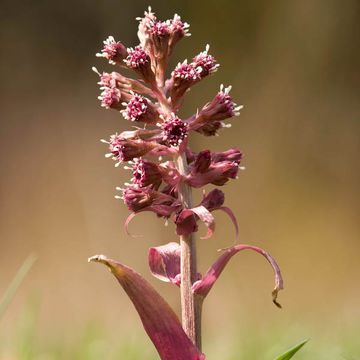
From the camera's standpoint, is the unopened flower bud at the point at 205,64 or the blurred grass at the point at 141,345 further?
the blurred grass at the point at 141,345

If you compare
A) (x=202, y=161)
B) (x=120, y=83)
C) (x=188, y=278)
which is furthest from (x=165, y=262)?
(x=120, y=83)

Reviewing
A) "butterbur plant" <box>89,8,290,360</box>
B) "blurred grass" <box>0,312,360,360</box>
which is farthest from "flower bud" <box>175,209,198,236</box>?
"blurred grass" <box>0,312,360,360</box>

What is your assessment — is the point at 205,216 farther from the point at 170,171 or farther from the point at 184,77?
the point at 184,77

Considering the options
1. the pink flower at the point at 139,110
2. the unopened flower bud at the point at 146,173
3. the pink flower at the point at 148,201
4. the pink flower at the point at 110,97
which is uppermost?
the pink flower at the point at 110,97

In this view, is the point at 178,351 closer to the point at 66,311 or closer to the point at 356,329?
the point at 356,329

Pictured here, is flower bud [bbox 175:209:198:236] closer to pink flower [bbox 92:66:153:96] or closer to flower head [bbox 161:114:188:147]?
flower head [bbox 161:114:188:147]

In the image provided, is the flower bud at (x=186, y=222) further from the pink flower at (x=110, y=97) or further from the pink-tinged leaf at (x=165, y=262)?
the pink flower at (x=110, y=97)

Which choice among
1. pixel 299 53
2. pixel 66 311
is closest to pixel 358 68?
pixel 299 53

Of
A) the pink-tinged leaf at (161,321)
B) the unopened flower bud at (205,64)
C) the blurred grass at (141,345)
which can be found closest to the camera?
the pink-tinged leaf at (161,321)

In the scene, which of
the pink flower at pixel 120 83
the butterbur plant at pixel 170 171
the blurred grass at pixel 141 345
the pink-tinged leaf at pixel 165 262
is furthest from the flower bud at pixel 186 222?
the blurred grass at pixel 141 345
